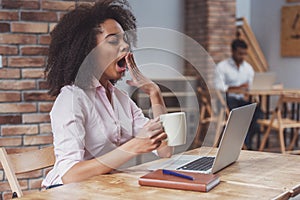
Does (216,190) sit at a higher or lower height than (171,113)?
lower

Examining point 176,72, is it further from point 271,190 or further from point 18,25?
point 18,25

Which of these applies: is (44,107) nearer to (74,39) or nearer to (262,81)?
(74,39)

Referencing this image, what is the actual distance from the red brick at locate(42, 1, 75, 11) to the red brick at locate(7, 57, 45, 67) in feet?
1.02

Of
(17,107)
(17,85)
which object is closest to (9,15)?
(17,85)

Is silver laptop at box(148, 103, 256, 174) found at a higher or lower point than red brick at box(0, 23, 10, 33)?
lower

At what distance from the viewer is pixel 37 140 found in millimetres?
2977

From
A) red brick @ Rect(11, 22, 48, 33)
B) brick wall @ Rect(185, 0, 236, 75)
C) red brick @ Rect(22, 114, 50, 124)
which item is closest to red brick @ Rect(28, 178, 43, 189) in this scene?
red brick @ Rect(22, 114, 50, 124)

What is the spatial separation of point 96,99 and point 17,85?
1.20m

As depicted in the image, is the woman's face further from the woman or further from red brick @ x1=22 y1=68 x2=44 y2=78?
red brick @ x1=22 y1=68 x2=44 y2=78

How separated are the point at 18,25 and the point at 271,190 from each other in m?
1.96

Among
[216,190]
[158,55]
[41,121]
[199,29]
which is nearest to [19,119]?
[41,121]

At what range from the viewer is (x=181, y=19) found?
279 inches

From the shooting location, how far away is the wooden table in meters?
1.37

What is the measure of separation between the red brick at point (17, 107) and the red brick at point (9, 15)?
499 mm
